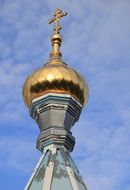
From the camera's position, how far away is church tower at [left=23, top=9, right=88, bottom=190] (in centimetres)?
1144

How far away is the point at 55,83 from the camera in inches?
489

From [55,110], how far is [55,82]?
0.49 metres

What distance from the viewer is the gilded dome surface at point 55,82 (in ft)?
40.8

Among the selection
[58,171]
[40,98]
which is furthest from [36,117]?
[58,171]

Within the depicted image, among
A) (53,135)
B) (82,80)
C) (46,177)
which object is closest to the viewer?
(46,177)

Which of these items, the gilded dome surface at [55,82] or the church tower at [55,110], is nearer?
the church tower at [55,110]

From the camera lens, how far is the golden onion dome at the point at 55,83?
1243 centimetres

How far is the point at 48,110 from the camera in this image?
40.5ft

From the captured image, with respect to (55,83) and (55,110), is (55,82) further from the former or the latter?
(55,110)

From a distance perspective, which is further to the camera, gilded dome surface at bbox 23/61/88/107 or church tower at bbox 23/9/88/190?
gilded dome surface at bbox 23/61/88/107

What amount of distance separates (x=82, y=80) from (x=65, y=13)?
1.61 metres

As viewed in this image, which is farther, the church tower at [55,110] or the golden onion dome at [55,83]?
the golden onion dome at [55,83]

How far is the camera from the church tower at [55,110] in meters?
11.4

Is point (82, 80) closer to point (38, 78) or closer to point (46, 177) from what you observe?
point (38, 78)
